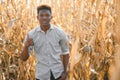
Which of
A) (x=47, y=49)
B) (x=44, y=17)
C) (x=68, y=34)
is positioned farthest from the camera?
(x=68, y=34)

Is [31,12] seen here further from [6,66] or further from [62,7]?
[6,66]

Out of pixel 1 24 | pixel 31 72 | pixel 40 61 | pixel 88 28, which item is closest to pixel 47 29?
pixel 40 61

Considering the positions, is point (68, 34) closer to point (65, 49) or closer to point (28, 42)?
point (65, 49)

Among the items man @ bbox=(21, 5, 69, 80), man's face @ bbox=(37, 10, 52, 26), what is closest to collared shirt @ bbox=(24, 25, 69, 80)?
man @ bbox=(21, 5, 69, 80)

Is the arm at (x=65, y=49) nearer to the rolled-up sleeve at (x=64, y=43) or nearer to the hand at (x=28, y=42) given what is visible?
the rolled-up sleeve at (x=64, y=43)

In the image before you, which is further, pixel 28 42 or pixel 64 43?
pixel 64 43

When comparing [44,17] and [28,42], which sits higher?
[44,17]

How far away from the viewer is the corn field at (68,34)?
7.86 feet

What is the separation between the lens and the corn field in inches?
94.3

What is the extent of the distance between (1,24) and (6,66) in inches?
18.9

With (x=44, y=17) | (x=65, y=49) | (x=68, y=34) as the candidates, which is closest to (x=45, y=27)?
(x=44, y=17)

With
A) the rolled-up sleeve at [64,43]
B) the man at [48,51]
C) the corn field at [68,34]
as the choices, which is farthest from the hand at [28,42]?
the corn field at [68,34]

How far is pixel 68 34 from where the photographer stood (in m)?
2.76

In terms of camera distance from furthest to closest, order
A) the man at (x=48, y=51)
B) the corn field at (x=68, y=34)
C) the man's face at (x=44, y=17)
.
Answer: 1. the corn field at (x=68, y=34)
2. the man at (x=48, y=51)
3. the man's face at (x=44, y=17)
